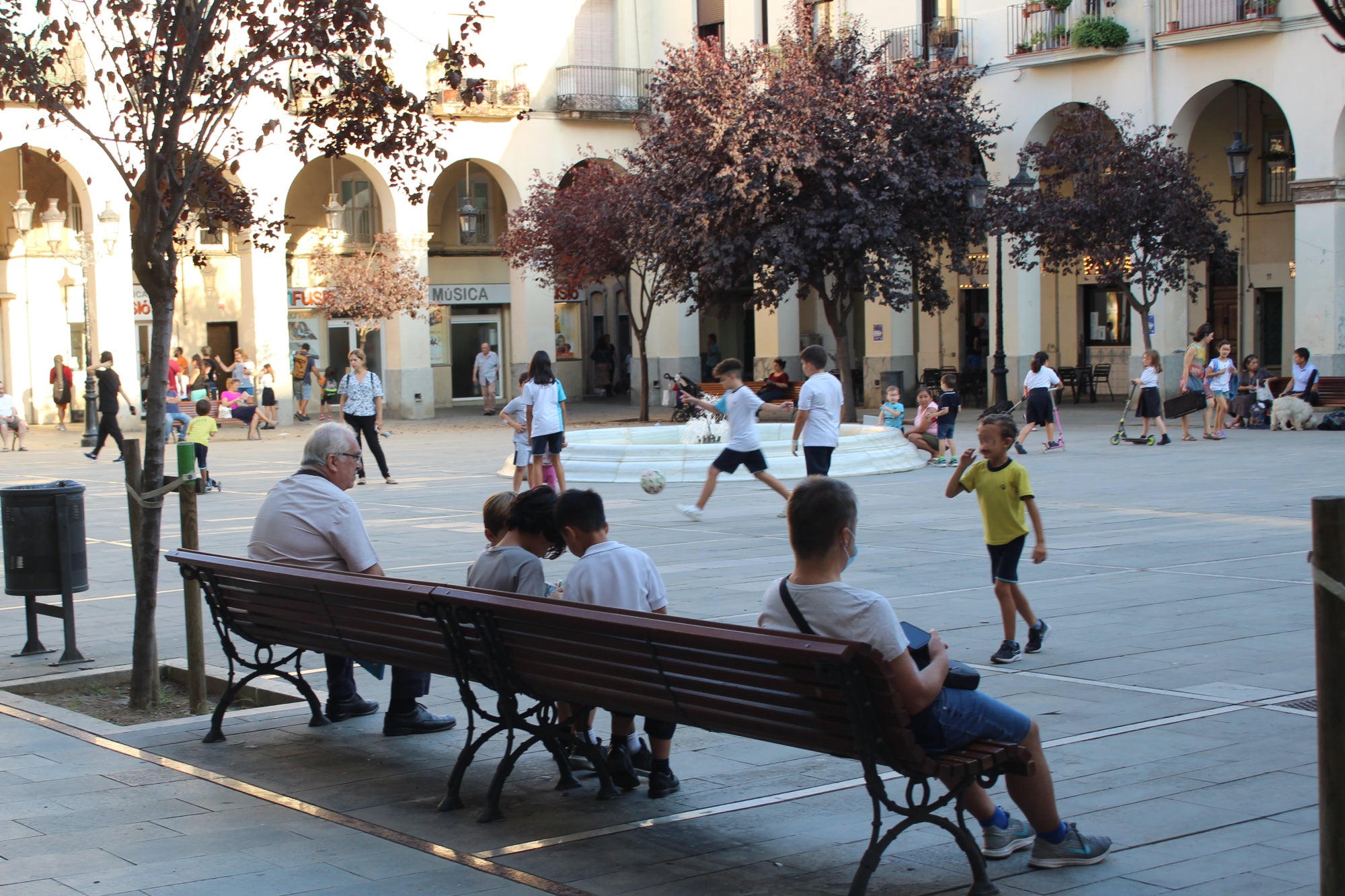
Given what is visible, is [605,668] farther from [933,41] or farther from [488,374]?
[488,374]

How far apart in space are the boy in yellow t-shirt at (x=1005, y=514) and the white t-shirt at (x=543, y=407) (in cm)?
864

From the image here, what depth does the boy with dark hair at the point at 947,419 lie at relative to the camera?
66.6 feet

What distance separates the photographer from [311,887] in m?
4.50

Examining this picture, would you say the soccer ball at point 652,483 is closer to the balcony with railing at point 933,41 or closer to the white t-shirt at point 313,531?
the white t-shirt at point 313,531

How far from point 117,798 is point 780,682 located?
9.09 feet

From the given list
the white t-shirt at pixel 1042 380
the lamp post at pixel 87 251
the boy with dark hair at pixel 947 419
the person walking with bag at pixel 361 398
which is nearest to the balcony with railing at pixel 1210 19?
the white t-shirt at pixel 1042 380

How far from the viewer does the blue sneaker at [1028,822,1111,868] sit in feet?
15.0

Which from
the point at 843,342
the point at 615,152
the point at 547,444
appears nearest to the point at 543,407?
the point at 547,444

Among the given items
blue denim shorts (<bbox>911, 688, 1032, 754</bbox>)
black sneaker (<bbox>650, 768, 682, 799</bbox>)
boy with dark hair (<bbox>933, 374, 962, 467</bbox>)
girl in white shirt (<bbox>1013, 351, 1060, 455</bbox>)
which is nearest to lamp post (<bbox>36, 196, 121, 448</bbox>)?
boy with dark hair (<bbox>933, 374, 962, 467</bbox>)

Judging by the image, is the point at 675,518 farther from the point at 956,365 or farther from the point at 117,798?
the point at 956,365

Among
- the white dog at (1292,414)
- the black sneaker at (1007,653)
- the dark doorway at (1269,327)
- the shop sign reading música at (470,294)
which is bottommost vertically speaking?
the black sneaker at (1007,653)

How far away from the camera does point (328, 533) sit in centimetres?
644

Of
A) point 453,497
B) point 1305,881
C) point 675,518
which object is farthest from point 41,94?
point 453,497

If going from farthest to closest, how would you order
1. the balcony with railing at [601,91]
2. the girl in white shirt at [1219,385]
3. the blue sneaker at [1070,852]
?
the balcony with railing at [601,91]
the girl in white shirt at [1219,385]
the blue sneaker at [1070,852]
